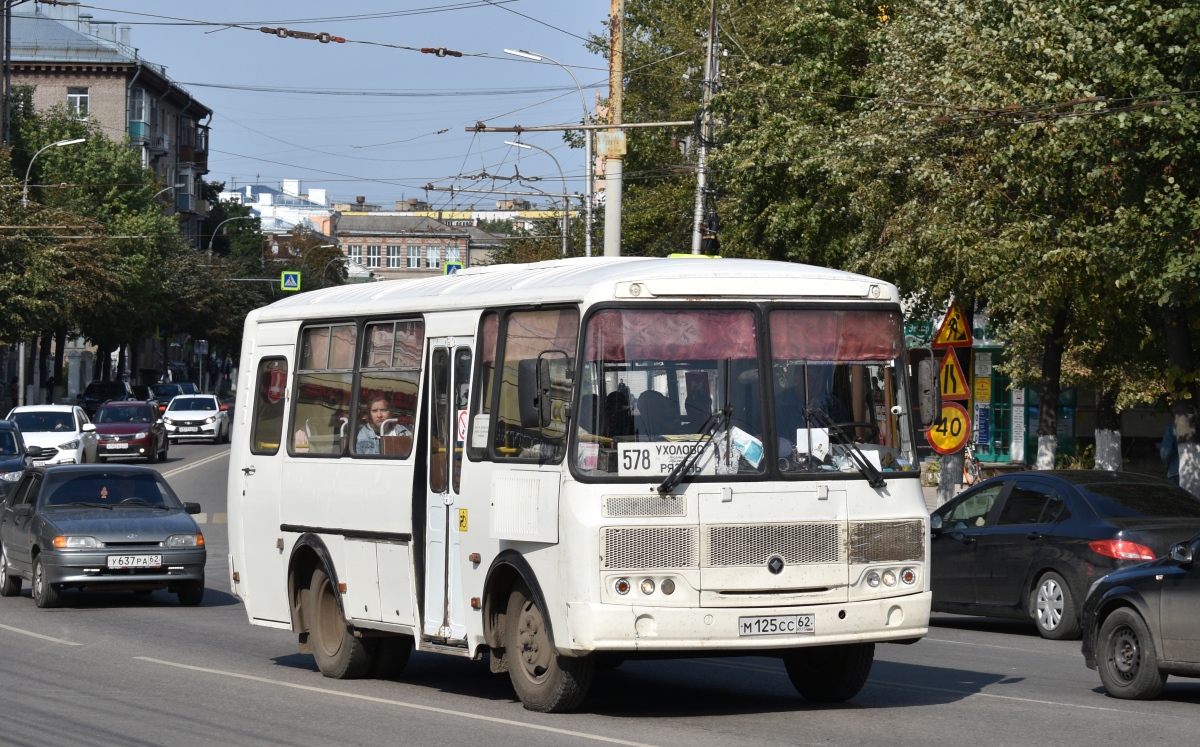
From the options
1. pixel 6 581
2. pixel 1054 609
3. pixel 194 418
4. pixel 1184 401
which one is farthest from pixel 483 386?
pixel 194 418

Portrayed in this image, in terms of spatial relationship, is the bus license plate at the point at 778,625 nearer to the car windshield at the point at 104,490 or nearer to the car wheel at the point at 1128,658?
the car wheel at the point at 1128,658

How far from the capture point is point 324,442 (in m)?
12.5

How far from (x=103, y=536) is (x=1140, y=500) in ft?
33.4

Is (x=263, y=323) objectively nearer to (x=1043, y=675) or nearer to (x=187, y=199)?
(x=1043, y=675)

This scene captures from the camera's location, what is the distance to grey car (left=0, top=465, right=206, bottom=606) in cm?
1781

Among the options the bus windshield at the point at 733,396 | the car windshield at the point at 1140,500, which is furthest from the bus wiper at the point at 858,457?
the car windshield at the point at 1140,500

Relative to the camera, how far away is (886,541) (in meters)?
9.99

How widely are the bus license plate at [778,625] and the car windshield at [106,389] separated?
62.5 metres

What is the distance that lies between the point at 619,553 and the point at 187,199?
4087 inches

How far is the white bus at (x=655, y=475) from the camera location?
31.1 feet

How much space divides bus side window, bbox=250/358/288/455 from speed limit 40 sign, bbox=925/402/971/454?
9116 mm

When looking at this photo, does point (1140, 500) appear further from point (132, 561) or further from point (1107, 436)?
point (1107, 436)

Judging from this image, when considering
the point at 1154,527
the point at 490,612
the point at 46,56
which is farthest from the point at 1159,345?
the point at 46,56

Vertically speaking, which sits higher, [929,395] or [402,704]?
[929,395]
